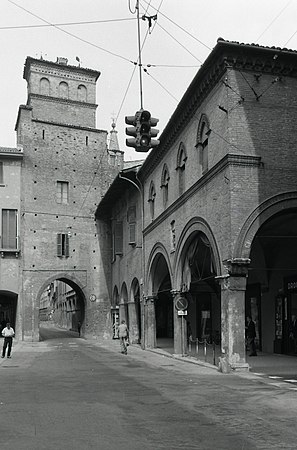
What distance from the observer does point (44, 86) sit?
4047 cm

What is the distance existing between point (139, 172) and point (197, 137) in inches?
371

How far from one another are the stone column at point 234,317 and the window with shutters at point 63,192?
77.4 feet

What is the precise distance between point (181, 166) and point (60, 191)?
17.6 m

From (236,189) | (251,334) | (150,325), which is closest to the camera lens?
(236,189)

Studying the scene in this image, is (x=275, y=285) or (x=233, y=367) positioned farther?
(x=275, y=285)

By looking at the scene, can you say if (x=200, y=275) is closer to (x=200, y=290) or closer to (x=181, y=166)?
(x=181, y=166)

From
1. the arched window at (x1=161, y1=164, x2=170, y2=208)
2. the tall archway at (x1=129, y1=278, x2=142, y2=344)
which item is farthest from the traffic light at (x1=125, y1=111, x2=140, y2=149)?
the tall archway at (x1=129, y1=278, x2=142, y2=344)

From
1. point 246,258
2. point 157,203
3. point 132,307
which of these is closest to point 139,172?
point 157,203

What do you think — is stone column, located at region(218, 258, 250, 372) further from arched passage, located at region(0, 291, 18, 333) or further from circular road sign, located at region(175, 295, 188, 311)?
arched passage, located at region(0, 291, 18, 333)

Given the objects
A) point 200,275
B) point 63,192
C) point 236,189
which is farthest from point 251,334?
point 63,192

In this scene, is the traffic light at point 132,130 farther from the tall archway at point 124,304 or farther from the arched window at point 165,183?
the tall archway at point 124,304

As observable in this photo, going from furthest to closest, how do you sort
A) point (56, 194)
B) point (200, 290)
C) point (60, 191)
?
point (60, 191) < point (56, 194) < point (200, 290)

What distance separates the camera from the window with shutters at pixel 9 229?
36906mm

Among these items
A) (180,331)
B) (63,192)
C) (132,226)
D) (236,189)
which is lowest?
(180,331)
